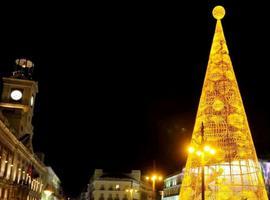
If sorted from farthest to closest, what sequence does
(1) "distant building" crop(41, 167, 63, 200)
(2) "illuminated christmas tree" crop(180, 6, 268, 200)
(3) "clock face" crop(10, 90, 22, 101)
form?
(1) "distant building" crop(41, 167, 63, 200) < (3) "clock face" crop(10, 90, 22, 101) < (2) "illuminated christmas tree" crop(180, 6, 268, 200)

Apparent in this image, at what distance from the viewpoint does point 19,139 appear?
2142 inches

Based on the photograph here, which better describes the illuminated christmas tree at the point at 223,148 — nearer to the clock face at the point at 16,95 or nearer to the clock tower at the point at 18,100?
the clock tower at the point at 18,100

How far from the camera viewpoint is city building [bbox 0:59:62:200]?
150 feet

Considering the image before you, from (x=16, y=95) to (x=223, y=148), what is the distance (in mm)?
47856

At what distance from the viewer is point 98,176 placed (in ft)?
371

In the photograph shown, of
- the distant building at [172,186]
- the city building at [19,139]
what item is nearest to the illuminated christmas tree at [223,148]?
the city building at [19,139]

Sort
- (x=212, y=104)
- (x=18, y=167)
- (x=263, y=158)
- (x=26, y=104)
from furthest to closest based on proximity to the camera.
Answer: (x=26, y=104) → (x=263, y=158) → (x=18, y=167) → (x=212, y=104)

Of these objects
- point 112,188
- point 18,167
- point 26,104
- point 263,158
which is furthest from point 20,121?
point 112,188

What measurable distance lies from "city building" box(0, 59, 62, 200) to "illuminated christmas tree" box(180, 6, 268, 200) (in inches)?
1020

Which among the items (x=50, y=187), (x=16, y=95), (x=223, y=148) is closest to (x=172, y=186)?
(x=50, y=187)

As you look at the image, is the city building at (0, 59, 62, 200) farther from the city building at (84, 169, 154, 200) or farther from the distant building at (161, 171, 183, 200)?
the city building at (84, 169, 154, 200)

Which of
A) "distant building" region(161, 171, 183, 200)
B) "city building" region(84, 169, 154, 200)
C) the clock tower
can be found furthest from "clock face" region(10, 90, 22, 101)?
"city building" region(84, 169, 154, 200)

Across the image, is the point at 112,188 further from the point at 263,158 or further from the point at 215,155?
the point at 215,155

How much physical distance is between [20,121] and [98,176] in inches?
2140
